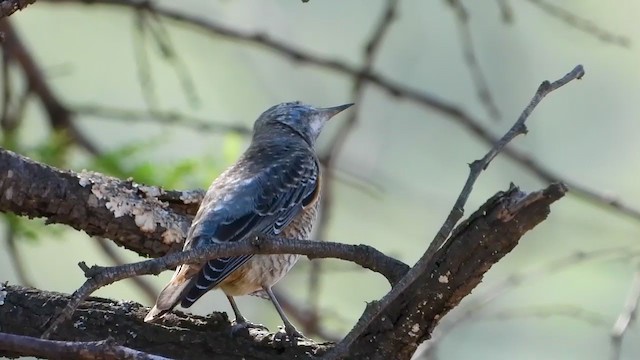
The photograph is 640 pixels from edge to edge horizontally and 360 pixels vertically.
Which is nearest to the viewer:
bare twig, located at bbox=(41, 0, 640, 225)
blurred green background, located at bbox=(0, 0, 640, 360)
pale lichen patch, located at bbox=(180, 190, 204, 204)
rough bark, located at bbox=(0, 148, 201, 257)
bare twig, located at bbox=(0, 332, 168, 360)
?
bare twig, located at bbox=(0, 332, 168, 360)

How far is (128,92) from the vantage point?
12.6 meters

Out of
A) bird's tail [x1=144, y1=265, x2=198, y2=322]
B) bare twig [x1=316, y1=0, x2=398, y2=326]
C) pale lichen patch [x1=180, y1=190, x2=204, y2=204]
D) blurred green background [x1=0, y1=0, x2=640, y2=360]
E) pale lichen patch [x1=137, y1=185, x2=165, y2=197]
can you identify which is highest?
blurred green background [x1=0, y1=0, x2=640, y2=360]

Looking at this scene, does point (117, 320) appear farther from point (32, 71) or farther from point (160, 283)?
point (160, 283)

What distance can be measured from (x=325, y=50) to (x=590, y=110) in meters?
3.19

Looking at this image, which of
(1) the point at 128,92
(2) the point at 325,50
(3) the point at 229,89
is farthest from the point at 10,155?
(2) the point at 325,50

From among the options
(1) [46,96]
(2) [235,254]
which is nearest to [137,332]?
(2) [235,254]

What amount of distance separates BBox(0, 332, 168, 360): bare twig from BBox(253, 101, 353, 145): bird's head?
350 centimetres

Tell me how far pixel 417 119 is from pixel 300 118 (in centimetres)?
733

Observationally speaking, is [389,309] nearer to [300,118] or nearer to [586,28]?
[586,28]

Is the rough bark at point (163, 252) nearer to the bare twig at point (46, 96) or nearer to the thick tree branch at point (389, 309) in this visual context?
the thick tree branch at point (389, 309)

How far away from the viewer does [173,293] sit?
3875 millimetres

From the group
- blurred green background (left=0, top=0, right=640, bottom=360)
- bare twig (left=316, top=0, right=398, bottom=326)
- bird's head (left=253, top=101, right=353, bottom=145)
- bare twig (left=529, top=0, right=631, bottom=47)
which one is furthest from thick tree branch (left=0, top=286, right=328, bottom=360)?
blurred green background (left=0, top=0, right=640, bottom=360)

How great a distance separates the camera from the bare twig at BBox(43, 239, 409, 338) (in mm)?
2766

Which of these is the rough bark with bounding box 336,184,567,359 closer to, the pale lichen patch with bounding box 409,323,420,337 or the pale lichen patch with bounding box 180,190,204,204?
the pale lichen patch with bounding box 409,323,420,337
